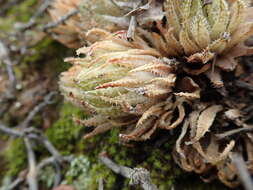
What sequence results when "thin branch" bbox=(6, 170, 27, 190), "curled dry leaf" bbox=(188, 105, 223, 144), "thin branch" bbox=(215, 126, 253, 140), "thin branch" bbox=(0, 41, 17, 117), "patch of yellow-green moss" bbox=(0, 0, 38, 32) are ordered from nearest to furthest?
"curled dry leaf" bbox=(188, 105, 223, 144), "thin branch" bbox=(215, 126, 253, 140), "thin branch" bbox=(6, 170, 27, 190), "thin branch" bbox=(0, 41, 17, 117), "patch of yellow-green moss" bbox=(0, 0, 38, 32)

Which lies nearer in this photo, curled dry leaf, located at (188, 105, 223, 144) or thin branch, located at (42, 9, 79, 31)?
curled dry leaf, located at (188, 105, 223, 144)

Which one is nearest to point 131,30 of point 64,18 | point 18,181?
point 64,18

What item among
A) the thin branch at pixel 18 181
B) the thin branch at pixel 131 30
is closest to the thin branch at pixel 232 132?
the thin branch at pixel 131 30

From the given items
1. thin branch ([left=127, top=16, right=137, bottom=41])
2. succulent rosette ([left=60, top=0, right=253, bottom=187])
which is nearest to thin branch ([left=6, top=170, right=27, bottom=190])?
succulent rosette ([left=60, top=0, right=253, bottom=187])

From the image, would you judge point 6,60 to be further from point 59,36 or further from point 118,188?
point 118,188

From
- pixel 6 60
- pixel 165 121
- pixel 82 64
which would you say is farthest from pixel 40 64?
pixel 165 121

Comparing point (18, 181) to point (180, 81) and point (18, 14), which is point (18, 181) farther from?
point (18, 14)

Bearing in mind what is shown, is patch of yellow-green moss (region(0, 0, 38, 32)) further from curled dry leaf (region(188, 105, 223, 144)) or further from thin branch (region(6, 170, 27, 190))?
curled dry leaf (region(188, 105, 223, 144))
